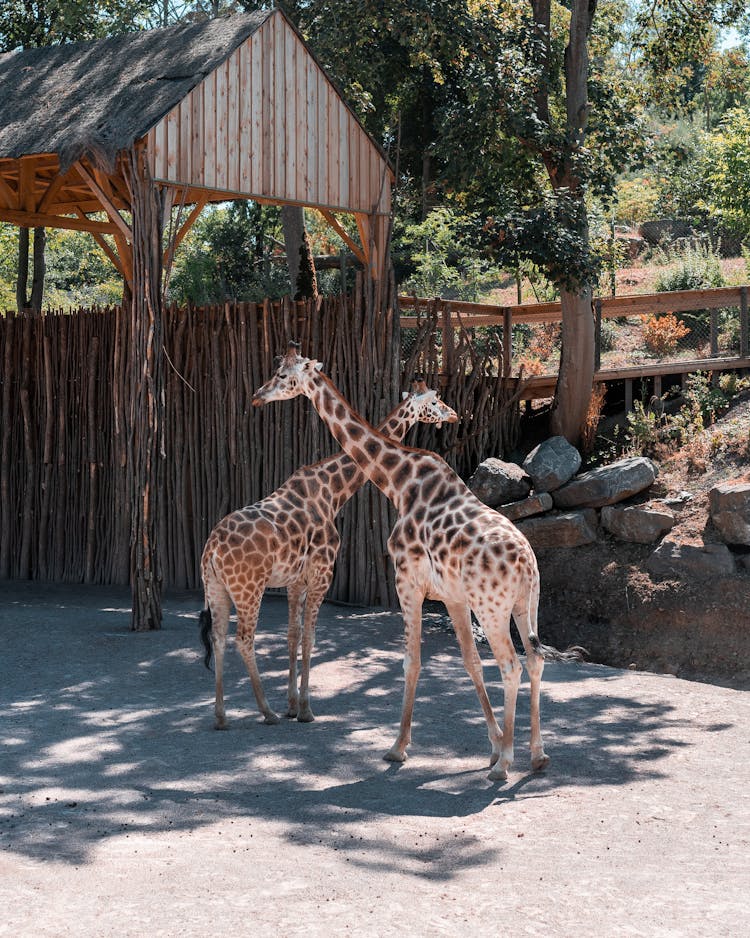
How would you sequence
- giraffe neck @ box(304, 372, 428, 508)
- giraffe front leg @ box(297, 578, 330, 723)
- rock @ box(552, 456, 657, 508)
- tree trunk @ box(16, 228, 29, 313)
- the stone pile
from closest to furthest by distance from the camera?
giraffe neck @ box(304, 372, 428, 508) < giraffe front leg @ box(297, 578, 330, 723) < the stone pile < rock @ box(552, 456, 657, 508) < tree trunk @ box(16, 228, 29, 313)

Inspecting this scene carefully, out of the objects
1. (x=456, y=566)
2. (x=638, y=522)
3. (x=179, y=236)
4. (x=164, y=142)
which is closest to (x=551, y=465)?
(x=638, y=522)

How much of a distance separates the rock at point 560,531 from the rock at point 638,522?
0.75 feet

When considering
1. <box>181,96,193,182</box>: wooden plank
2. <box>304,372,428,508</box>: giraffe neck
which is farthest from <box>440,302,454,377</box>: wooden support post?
<box>304,372,428,508</box>: giraffe neck

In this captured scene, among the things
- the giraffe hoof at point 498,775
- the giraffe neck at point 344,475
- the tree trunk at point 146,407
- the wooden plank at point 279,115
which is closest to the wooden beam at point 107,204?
the tree trunk at point 146,407

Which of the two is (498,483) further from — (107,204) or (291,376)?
(291,376)

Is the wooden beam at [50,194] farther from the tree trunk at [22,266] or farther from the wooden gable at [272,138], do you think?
the tree trunk at [22,266]

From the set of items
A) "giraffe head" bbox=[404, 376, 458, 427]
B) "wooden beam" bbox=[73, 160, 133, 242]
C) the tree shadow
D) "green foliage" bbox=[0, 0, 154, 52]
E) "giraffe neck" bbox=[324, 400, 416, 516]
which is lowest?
the tree shadow

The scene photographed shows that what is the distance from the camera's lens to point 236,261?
22.0m

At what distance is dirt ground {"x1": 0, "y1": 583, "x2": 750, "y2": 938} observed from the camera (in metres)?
3.84

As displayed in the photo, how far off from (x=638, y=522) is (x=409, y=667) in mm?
5794

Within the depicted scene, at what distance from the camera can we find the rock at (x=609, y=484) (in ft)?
37.7

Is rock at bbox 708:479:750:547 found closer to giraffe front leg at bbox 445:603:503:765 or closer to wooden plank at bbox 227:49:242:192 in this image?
wooden plank at bbox 227:49:242:192

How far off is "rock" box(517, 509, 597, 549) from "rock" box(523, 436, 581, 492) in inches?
15.9

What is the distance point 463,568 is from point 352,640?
3.70m
